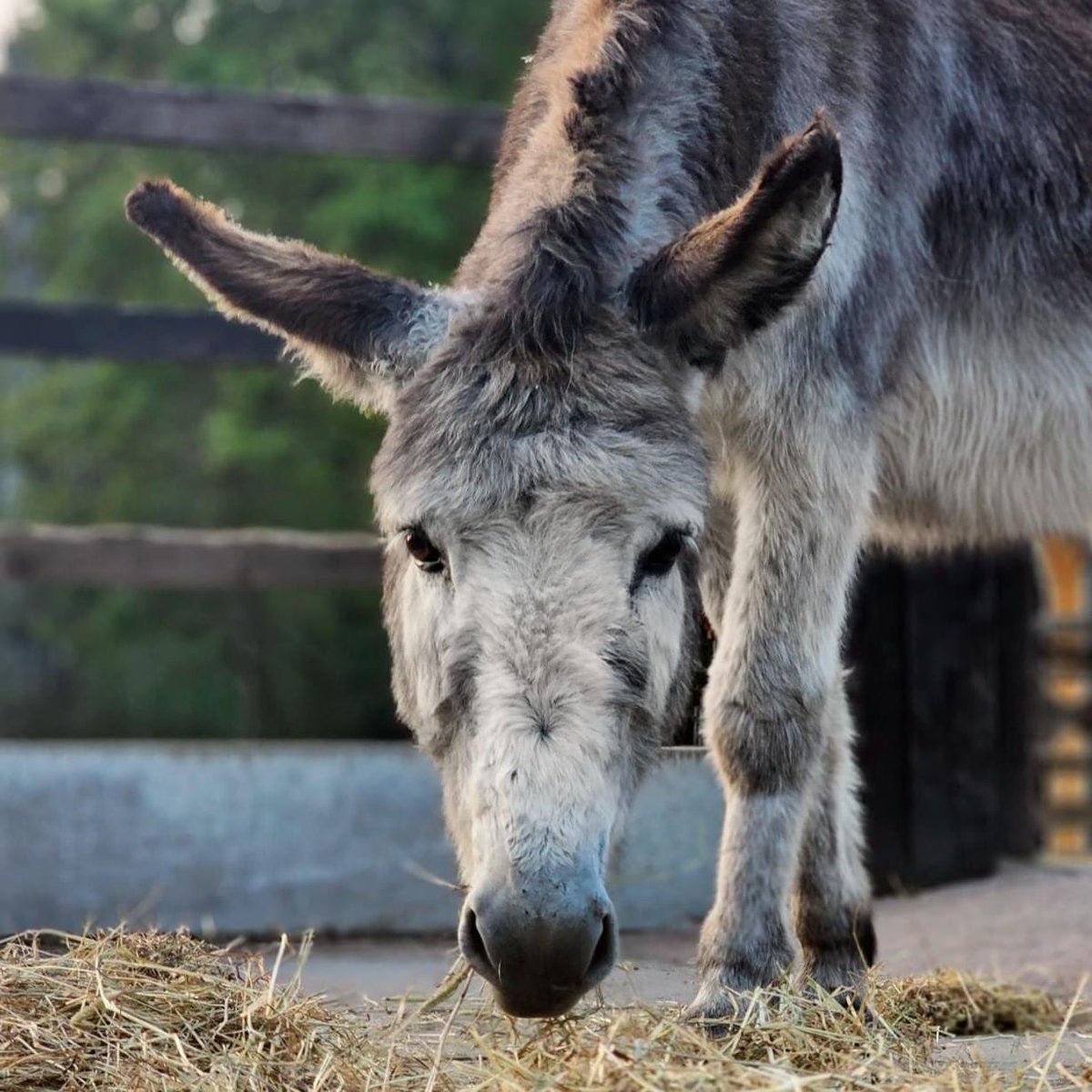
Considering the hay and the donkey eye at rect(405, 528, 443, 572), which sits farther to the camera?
the donkey eye at rect(405, 528, 443, 572)

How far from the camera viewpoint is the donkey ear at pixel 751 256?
2.52 metres

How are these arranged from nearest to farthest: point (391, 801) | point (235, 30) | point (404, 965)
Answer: point (404, 965)
point (391, 801)
point (235, 30)

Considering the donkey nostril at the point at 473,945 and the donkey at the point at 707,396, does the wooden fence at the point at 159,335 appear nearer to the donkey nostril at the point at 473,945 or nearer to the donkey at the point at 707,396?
the donkey at the point at 707,396

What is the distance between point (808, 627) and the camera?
10.5 ft

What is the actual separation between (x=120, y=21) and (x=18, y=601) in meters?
5.67

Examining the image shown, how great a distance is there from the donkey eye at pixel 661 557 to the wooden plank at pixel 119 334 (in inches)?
142

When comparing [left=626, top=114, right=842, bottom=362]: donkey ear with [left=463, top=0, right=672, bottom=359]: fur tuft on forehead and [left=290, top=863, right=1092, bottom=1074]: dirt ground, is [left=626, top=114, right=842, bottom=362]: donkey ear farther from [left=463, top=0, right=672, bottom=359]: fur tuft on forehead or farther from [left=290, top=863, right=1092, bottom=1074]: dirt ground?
[left=290, top=863, right=1092, bottom=1074]: dirt ground

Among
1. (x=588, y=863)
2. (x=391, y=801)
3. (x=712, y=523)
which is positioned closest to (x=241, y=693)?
(x=391, y=801)

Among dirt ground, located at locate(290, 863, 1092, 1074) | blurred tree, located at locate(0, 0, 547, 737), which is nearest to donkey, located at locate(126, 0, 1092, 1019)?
dirt ground, located at locate(290, 863, 1092, 1074)

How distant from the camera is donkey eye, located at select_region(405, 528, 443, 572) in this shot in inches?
102

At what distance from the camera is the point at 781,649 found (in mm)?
A: 3188

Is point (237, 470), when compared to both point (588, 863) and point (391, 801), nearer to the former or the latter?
point (391, 801)

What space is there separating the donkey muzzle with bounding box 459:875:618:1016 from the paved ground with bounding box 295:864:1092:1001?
1.09 meters

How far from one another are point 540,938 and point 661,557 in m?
0.66
